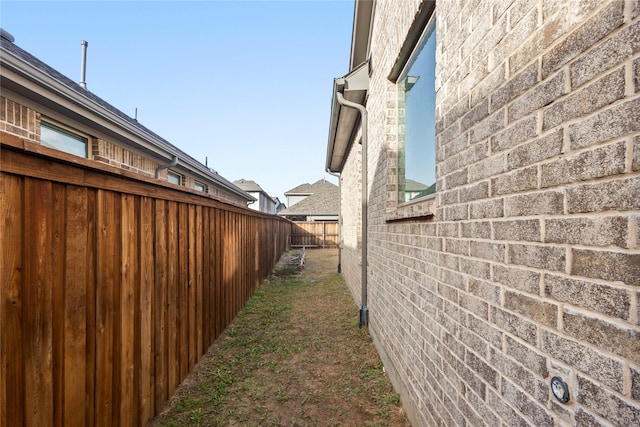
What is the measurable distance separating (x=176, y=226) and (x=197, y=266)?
751 millimetres

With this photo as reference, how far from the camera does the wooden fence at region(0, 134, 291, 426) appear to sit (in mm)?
1423

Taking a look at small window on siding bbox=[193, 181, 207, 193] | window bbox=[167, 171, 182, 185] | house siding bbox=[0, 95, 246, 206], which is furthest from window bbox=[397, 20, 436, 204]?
small window on siding bbox=[193, 181, 207, 193]

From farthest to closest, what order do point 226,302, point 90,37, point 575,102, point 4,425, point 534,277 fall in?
1. point 90,37
2. point 226,302
3. point 4,425
4. point 534,277
5. point 575,102

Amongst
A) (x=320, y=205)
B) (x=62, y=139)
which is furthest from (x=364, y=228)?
(x=320, y=205)

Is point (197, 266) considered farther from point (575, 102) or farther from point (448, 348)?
point (575, 102)

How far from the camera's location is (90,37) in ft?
39.2

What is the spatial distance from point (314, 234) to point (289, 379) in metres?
18.8

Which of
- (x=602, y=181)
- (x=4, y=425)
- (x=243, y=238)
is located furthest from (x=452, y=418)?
(x=243, y=238)

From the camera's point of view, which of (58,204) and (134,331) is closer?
(58,204)

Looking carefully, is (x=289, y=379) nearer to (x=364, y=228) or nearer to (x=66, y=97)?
(x=364, y=228)

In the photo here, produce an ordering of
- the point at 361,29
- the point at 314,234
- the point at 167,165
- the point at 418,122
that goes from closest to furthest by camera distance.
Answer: the point at 418,122
the point at 361,29
the point at 167,165
the point at 314,234

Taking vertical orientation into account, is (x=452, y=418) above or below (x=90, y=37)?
below

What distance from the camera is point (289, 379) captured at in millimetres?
3389

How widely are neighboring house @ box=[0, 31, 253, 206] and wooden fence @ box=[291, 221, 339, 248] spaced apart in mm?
14227
